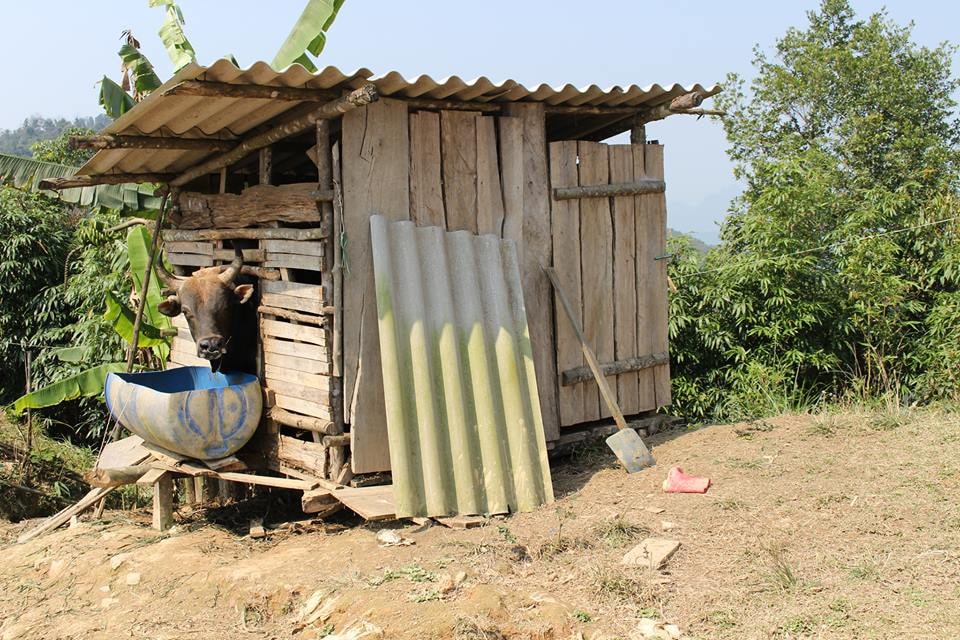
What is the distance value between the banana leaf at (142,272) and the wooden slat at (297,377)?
8.14 feet

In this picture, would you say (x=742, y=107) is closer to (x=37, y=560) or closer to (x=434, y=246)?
(x=434, y=246)

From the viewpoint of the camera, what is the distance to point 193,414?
607 cm

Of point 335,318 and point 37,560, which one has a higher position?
point 335,318

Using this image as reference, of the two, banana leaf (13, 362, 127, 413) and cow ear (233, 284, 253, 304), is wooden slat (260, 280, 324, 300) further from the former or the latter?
banana leaf (13, 362, 127, 413)

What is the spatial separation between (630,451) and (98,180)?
16.2 feet

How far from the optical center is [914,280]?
9344 mm

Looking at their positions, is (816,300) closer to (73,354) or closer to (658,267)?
(658,267)

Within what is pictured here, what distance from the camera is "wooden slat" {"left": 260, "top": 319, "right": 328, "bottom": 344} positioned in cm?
593

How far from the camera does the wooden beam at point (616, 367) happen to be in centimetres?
677

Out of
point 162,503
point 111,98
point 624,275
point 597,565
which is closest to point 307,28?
point 111,98

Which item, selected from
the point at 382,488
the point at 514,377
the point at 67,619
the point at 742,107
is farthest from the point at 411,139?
the point at 742,107

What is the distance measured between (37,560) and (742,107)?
50.8ft

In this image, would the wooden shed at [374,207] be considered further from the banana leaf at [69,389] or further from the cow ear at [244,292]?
the banana leaf at [69,389]

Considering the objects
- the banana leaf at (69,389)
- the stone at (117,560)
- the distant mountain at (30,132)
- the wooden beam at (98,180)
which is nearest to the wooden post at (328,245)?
the stone at (117,560)
